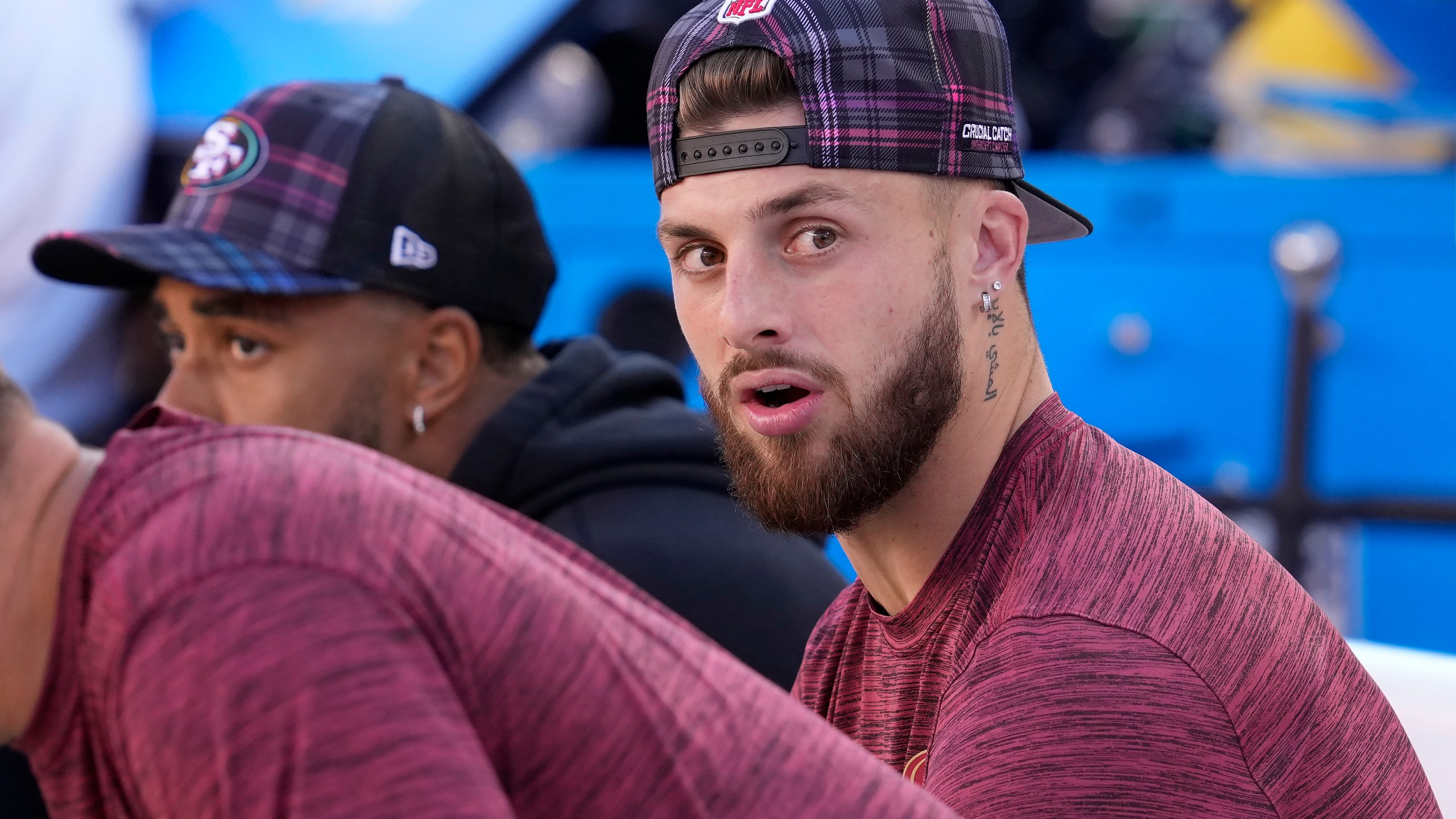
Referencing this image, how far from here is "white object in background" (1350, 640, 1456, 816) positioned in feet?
5.34

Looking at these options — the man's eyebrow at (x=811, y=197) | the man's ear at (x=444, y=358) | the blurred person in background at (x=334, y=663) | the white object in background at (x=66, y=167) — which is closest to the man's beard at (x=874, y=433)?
the man's eyebrow at (x=811, y=197)

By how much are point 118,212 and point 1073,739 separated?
3.14m

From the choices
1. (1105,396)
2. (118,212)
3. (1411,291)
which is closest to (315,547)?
(1105,396)

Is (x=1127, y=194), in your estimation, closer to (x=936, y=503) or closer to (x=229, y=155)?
(x=229, y=155)

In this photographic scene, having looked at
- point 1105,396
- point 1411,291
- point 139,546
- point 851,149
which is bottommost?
point 1105,396

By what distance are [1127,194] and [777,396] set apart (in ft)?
7.06

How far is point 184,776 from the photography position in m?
0.71

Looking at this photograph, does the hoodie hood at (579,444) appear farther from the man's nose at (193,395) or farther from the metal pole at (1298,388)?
the metal pole at (1298,388)

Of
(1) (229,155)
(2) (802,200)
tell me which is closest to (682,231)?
(2) (802,200)

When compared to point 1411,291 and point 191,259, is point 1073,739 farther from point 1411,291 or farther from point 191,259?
point 1411,291

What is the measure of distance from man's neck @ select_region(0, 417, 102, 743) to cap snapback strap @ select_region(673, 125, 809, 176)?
689mm

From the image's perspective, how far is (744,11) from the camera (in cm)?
136

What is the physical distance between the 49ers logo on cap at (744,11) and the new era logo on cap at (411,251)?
2.92 ft

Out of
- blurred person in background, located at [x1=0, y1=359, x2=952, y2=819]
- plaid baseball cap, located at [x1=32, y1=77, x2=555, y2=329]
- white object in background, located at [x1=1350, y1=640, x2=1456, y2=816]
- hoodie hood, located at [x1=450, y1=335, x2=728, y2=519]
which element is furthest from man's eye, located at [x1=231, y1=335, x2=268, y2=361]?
white object in background, located at [x1=1350, y1=640, x2=1456, y2=816]
